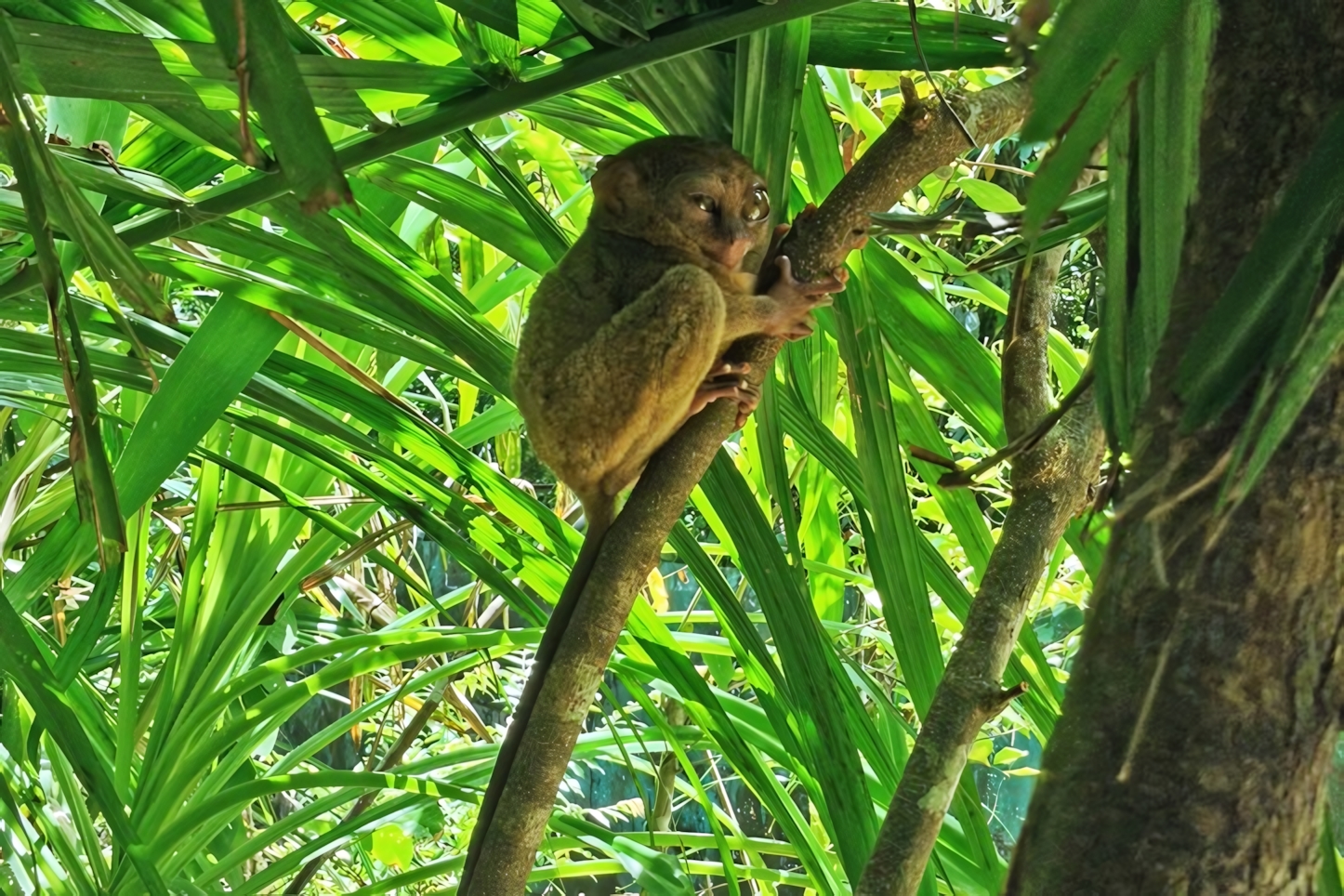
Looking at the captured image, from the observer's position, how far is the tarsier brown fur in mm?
2178

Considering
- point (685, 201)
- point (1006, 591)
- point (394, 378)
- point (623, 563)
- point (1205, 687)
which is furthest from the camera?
point (394, 378)

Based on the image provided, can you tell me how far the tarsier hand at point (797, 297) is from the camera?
5.21 feet

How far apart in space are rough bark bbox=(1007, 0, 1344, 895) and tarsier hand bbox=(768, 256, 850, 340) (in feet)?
3.12

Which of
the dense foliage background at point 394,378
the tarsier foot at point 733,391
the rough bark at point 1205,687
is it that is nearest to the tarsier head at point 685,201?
the dense foliage background at point 394,378

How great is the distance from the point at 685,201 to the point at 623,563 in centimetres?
113

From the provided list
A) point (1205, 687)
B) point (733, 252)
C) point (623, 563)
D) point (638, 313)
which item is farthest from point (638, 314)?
point (1205, 687)

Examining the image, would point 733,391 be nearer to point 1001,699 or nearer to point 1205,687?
point 1001,699

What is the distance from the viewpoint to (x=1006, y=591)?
1599 millimetres

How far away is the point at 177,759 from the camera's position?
2184 millimetres

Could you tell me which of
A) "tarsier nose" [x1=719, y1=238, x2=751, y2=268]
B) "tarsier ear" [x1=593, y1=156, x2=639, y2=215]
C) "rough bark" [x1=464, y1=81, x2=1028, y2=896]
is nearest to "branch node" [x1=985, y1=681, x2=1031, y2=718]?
"rough bark" [x1=464, y1=81, x2=1028, y2=896]

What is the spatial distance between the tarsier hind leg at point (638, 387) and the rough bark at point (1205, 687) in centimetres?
150

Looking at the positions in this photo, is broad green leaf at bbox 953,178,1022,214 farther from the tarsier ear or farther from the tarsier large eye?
the tarsier ear

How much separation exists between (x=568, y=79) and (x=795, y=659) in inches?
30.4

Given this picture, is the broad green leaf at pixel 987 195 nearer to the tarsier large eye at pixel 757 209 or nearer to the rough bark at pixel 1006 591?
the rough bark at pixel 1006 591
